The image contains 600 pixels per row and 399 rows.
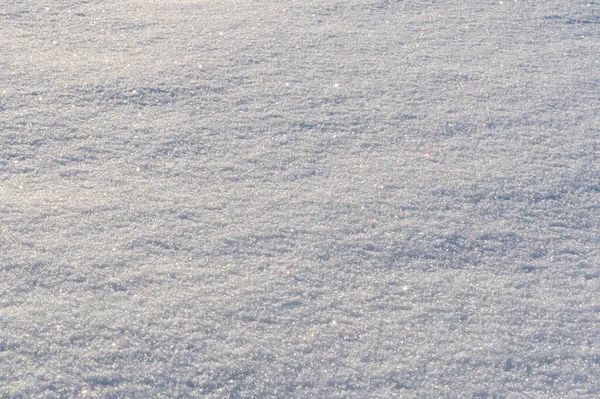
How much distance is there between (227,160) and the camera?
378 cm

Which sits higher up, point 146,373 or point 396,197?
point 396,197

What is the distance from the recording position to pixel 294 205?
3.47 meters

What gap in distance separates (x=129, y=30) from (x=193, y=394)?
11.6 feet

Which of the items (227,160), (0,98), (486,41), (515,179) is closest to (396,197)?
(515,179)

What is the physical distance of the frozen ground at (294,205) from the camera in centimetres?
268

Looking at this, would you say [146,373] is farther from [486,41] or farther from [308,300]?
[486,41]

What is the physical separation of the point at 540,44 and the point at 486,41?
1.51ft

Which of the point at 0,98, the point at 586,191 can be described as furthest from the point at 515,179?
the point at 0,98

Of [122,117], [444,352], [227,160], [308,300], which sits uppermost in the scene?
[122,117]

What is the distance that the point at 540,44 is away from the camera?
513cm

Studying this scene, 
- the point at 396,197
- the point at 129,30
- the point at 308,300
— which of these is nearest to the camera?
the point at 308,300

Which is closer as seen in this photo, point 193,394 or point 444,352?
point 193,394

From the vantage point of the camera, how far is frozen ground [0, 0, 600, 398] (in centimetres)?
268

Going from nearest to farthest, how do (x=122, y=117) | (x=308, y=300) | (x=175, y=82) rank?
(x=308, y=300) → (x=122, y=117) → (x=175, y=82)
